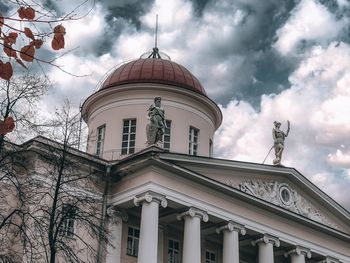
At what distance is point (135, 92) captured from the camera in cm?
2842

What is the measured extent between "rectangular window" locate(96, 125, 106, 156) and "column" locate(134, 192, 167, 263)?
6.93m

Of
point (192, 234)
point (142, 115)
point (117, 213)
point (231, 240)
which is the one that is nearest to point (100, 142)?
point (142, 115)

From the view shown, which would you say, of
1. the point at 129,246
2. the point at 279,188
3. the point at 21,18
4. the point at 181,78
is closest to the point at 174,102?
the point at 181,78

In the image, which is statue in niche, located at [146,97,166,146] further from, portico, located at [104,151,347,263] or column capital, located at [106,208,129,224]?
column capital, located at [106,208,129,224]

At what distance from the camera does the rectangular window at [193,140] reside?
28361mm

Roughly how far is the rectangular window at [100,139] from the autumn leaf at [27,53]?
2267cm

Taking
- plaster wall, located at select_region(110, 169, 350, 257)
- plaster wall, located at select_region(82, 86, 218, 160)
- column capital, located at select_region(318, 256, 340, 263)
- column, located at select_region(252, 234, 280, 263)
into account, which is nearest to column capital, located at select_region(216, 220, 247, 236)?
plaster wall, located at select_region(110, 169, 350, 257)

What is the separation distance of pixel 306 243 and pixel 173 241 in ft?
21.5

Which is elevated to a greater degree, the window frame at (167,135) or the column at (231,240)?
the window frame at (167,135)

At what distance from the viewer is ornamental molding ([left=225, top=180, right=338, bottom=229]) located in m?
25.2

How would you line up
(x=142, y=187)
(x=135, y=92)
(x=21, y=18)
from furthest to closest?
1. (x=135, y=92)
2. (x=142, y=187)
3. (x=21, y=18)

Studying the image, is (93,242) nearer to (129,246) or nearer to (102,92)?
(129,246)

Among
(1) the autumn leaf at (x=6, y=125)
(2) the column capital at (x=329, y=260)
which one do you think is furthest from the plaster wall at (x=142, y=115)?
(1) the autumn leaf at (x=6, y=125)

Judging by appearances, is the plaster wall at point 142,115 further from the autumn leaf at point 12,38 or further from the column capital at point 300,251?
the autumn leaf at point 12,38
